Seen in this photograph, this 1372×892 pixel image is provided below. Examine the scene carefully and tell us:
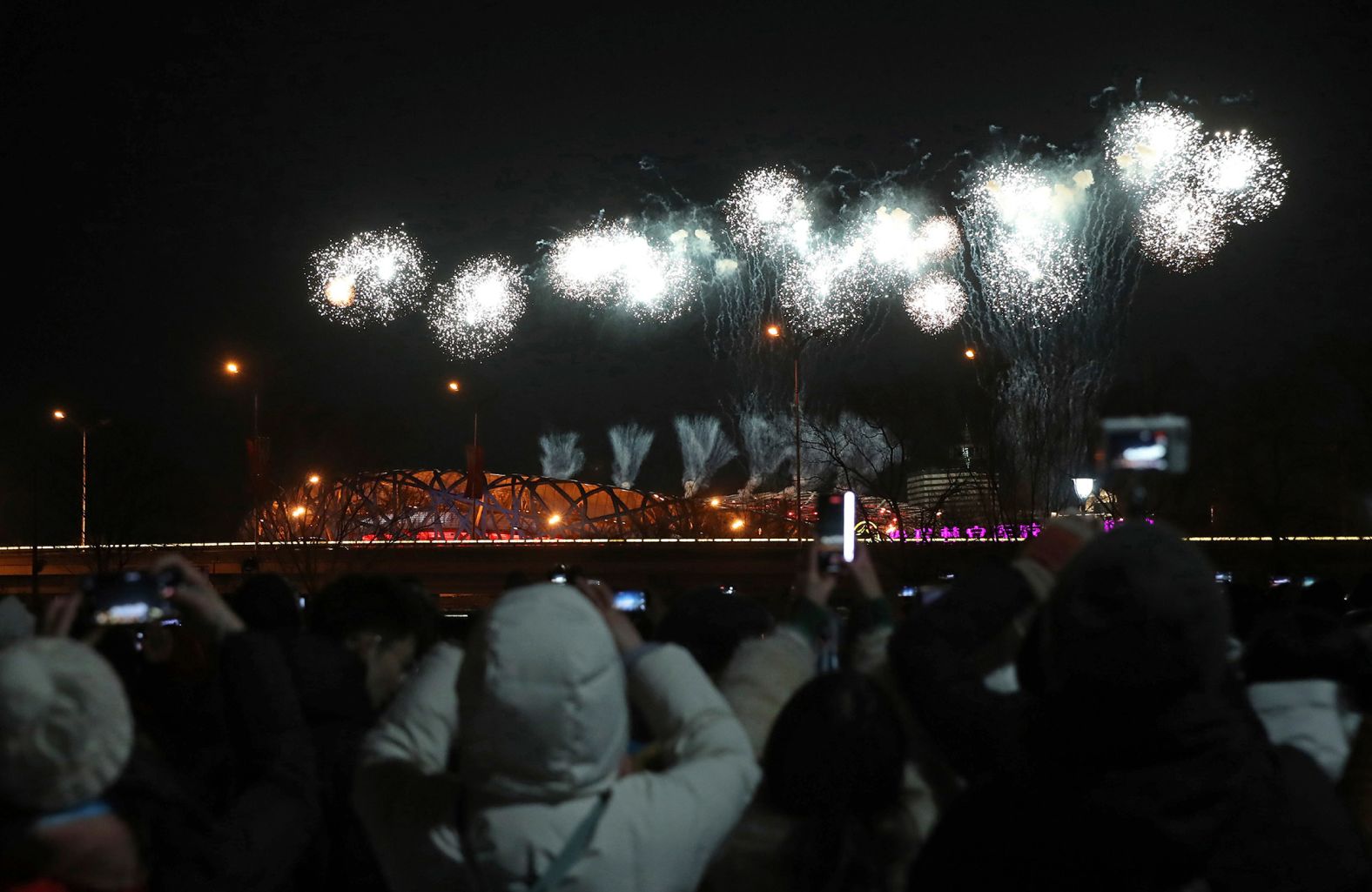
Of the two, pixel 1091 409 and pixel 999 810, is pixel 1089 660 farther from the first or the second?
pixel 1091 409

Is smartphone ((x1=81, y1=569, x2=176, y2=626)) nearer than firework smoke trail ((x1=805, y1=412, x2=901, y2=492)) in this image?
Yes

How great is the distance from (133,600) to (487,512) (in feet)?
345

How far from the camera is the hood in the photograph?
2436 mm

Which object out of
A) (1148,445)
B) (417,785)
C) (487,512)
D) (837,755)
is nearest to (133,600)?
(417,785)

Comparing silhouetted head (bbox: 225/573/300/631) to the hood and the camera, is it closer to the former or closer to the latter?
the hood

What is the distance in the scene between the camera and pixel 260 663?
3354 millimetres

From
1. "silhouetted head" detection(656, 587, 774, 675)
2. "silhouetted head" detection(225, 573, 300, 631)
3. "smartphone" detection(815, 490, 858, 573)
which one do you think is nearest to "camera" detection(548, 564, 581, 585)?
"silhouetted head" detection(225, 573, 300, 631)

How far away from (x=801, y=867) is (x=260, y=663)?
145 cm

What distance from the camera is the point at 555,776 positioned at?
248 cm

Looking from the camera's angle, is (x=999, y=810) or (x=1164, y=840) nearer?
(x=1164, y=840)

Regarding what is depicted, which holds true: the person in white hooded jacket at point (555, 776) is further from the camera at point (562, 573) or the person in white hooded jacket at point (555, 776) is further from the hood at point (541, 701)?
the camera at point (562, 573)

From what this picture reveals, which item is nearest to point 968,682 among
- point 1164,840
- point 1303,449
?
point 1164,840

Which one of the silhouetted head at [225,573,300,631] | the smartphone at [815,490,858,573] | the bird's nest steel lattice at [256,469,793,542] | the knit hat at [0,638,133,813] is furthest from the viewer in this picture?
the bird's nest steel lattice at [256,469,793,542]

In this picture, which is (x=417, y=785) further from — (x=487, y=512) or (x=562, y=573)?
(x=487, y=512)
